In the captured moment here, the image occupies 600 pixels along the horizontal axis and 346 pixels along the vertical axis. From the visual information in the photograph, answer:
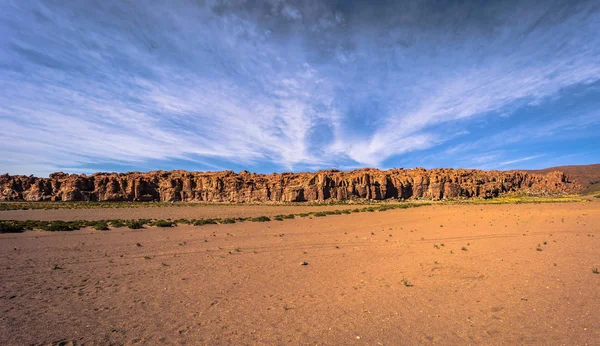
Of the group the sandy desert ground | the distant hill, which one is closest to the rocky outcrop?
the distant hill

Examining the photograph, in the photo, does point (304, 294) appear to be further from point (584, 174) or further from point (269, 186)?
point (584, 174)

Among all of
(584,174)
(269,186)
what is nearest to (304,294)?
(269,186)

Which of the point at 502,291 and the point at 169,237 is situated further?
the point at 169,237

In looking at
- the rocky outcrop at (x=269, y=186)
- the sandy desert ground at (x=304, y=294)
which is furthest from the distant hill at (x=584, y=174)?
the sandy desert ground at (x=304, y=294)

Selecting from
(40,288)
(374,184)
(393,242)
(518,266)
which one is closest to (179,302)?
(40,288)

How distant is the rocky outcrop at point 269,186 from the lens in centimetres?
11312

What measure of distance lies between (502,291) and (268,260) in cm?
881

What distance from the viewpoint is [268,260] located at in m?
13.1

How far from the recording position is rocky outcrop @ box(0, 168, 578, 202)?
113 m

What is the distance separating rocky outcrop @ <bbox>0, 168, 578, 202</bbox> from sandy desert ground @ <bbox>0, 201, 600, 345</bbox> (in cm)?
10549

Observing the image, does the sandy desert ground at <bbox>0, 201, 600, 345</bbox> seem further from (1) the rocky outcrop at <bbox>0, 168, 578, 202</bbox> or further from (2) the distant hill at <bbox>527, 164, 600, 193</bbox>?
(2) the distant hill at <bbox>527, 164, 600, 193</bbox>

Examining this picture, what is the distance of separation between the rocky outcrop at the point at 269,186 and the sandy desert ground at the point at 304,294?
105494mm

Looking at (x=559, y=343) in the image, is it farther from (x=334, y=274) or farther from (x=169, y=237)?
(x=169, y=237)

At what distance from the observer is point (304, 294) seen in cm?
848
